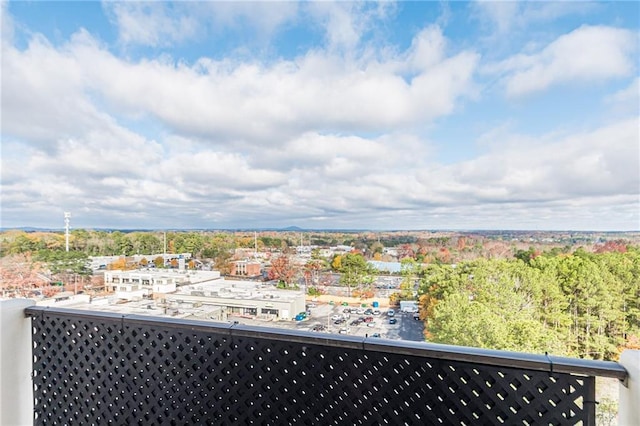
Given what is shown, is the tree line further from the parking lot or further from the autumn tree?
the autumn tree

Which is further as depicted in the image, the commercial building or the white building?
the white building

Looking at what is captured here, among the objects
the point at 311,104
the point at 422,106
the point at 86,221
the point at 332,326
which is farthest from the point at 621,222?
the point at 86,221

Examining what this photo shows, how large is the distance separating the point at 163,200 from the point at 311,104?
6.75 feet

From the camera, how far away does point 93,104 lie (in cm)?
334

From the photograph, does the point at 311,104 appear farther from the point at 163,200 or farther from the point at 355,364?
the point at 355,364

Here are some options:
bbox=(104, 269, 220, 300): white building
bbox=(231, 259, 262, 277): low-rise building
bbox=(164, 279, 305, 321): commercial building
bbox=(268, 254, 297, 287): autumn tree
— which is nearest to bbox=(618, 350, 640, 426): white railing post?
bbox=(164, 279, 305, 321): commercial building

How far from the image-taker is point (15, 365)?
1821 mm

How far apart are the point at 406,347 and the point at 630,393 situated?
746mm

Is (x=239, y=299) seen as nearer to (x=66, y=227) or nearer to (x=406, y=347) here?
(x=406, y=347)

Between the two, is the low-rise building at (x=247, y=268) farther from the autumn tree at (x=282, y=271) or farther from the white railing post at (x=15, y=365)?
the white railing post at (x=15, y=365)

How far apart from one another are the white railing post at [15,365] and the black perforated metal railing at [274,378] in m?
0.04

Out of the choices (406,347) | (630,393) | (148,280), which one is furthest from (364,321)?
(148,280)

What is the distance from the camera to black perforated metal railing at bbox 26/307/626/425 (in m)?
1.17

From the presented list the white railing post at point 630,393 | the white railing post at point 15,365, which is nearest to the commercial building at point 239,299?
the white railing post at point 15,365
